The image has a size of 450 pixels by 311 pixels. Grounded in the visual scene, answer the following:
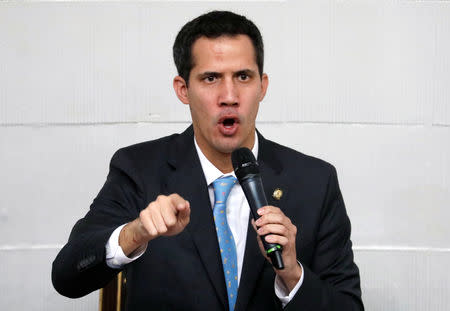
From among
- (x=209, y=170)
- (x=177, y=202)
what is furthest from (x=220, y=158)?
(x=177, y=202)

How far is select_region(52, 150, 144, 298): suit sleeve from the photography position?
1.59 meters

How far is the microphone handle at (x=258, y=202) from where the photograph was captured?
131 centimetres

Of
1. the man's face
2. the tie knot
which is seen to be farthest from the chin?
the tie knot

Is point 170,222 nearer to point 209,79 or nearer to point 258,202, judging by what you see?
point 258,202

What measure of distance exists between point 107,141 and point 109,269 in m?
1.22

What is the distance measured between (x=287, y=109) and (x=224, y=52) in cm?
96

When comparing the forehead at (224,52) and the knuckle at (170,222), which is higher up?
the forehead at (224,52)

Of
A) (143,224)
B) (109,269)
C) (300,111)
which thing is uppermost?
(300,111)

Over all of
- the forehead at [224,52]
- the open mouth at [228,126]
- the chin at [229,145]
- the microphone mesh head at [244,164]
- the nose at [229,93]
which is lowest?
the microphone mesh head at [244,164]

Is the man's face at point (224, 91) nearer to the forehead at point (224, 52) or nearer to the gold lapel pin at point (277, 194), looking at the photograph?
the forehead at point (224, 52)

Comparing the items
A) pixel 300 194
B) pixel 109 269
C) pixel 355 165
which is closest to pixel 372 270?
pixel 355 165

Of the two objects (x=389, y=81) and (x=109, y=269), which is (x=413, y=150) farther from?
(x=109, y=269)

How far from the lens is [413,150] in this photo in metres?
2.71

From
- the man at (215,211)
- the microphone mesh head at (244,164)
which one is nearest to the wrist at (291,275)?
the man at (215,211)
